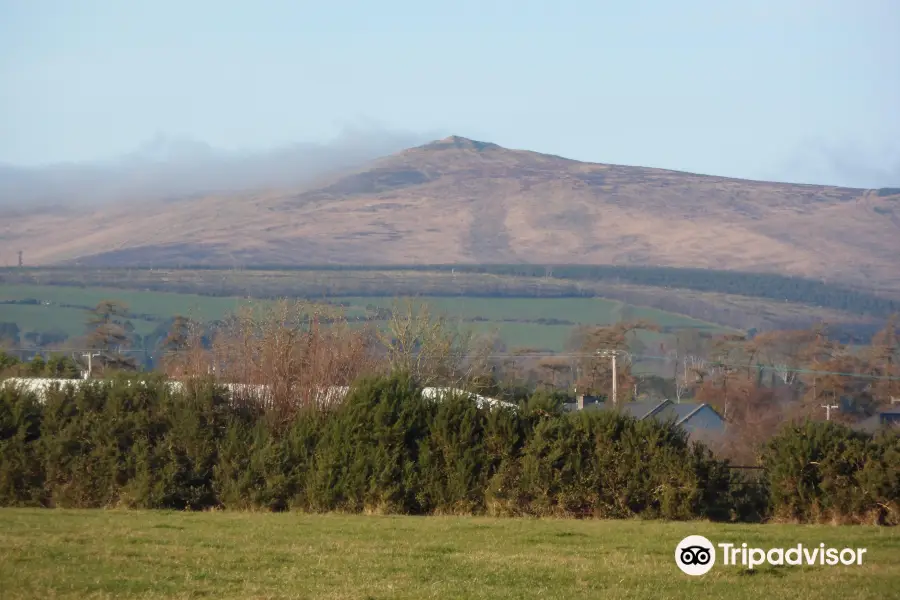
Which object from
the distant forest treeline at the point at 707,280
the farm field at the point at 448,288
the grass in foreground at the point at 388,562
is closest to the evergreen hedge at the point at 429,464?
the grass in foreground at the point at 388,562

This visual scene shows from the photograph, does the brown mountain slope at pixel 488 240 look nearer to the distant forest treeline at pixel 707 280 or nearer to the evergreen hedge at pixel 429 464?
the distant forest treeline at pixel 707 280

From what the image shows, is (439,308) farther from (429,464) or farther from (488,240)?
(488,240)

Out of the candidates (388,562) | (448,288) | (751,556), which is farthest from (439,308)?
(388,562)

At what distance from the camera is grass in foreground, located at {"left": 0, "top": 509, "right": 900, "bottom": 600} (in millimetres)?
10219

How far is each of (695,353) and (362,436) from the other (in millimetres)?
59959

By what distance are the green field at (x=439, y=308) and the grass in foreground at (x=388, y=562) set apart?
233ft

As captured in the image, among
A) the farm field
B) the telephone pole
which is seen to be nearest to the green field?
the farm field

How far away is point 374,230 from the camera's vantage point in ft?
615

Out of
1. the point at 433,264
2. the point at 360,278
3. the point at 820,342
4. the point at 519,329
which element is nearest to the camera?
the point at 820,342

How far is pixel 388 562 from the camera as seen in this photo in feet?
38.7

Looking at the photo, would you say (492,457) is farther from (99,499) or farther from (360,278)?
(360,278)

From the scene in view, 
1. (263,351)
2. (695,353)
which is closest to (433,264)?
(695,353)

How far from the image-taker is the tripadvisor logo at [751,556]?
12.0 metres

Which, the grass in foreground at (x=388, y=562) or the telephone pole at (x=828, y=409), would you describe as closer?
the grass in foreground at (x=388, y=562)
